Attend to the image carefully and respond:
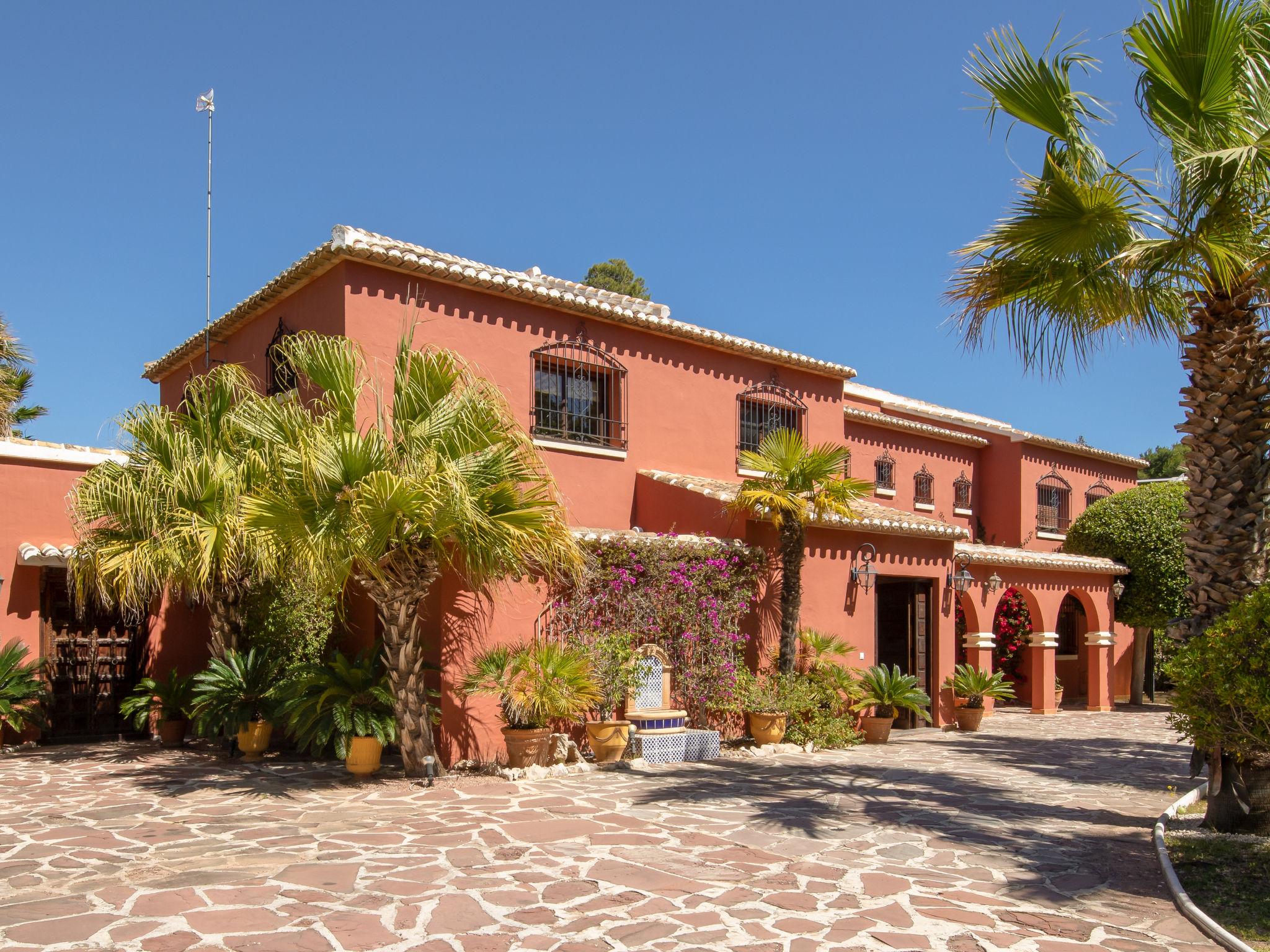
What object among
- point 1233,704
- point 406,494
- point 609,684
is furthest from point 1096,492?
point 406,494

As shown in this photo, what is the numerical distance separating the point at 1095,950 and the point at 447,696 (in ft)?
25.4

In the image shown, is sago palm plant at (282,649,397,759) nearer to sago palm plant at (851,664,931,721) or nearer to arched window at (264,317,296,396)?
arched window at (264,317,296,396)

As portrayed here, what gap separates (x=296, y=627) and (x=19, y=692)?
3.71 metres

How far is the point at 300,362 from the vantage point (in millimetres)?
10945

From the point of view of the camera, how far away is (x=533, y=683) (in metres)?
11.6

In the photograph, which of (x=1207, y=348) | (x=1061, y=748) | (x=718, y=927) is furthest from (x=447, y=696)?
(x=1061, y=748)

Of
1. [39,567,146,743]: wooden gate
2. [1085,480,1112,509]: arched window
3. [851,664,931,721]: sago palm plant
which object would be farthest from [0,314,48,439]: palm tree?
[1085,480,1112,509]: arched window

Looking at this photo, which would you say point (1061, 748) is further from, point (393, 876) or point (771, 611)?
point (393, 876)

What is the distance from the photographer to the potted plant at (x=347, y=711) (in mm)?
11289

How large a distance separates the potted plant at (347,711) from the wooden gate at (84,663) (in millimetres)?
4870

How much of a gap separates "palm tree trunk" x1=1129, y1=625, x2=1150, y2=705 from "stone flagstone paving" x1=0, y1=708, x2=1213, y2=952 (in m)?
13.0

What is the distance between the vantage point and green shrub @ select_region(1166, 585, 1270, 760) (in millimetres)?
7629

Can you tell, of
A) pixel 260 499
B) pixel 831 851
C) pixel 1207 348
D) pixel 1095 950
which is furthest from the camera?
pixel 260 499

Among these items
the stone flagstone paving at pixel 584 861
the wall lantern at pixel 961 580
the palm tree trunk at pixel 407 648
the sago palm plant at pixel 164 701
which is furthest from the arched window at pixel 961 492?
the sago palm plant at pixel 164 701
